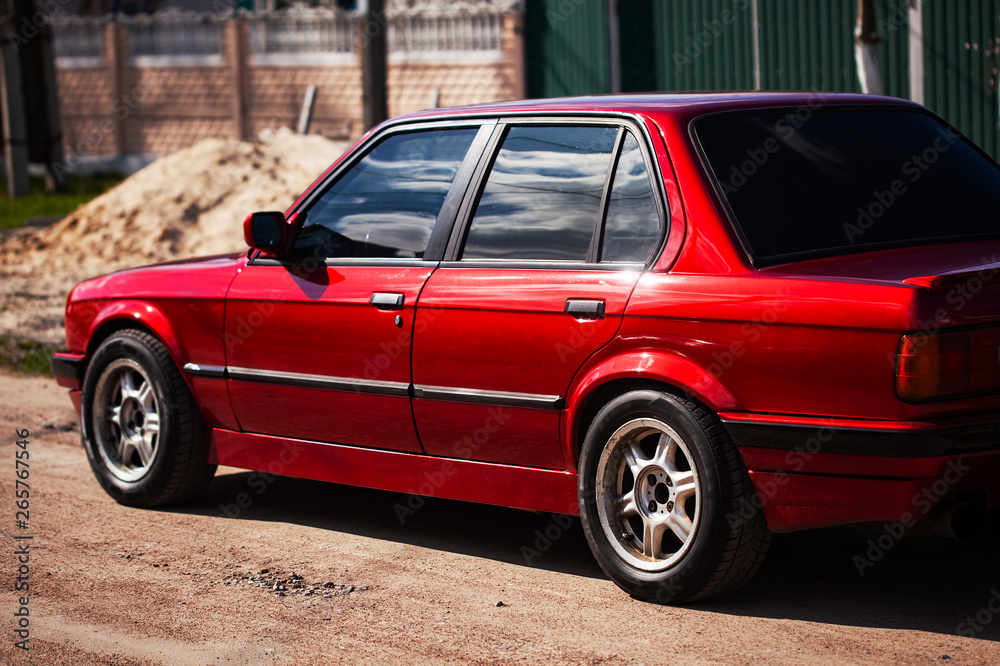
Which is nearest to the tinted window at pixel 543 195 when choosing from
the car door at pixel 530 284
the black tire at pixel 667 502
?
the car door at pixel 530 284

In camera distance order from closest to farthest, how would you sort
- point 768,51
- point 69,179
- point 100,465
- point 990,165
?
point 990,165 → point 100,465 → point 768,51 → point 69,179

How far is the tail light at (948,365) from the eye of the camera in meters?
3.62

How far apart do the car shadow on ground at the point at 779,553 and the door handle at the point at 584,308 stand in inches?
40.6

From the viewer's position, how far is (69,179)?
21.5 metres

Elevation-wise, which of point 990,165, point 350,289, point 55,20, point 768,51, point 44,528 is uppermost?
point 55,20

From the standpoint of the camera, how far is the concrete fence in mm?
18078

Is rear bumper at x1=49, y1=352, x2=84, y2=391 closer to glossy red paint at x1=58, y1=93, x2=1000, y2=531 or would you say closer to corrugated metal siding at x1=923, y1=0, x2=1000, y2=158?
glossy red paint at x1=58, y1=93, x2=1000, y2=531

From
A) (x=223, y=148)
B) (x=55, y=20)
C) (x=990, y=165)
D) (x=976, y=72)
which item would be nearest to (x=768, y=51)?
(x=976, y=72)

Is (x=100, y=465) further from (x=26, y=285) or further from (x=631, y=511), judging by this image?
(x=26, y=285)

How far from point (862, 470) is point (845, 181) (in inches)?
43.3

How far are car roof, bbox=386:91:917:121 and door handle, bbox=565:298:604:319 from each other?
71 centimetres

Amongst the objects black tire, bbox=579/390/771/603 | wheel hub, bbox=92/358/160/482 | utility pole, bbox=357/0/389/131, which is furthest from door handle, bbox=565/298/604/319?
utility pole, bbox=357/0/389/131

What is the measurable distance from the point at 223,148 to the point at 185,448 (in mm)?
10817

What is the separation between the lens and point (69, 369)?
20.0 feet
